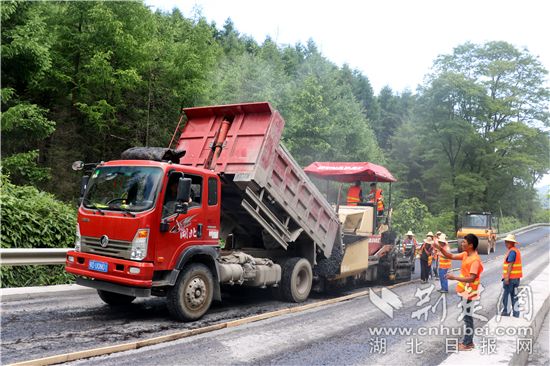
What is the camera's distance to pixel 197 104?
18734 millimetres

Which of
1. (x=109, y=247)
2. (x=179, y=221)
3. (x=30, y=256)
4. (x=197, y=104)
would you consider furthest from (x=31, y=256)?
(x=197, y=104)

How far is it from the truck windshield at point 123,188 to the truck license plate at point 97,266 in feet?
2.55

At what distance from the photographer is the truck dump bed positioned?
321 inches

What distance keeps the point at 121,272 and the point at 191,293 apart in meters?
1.11

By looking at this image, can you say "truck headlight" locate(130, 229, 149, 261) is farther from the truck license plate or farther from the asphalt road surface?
the asphalt road surface

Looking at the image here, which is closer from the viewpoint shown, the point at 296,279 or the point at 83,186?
the point at 83,186

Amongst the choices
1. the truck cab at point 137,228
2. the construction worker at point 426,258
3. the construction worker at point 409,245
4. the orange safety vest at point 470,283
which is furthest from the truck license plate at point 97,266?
the construction worker at point 426,258

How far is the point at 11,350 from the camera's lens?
510cm

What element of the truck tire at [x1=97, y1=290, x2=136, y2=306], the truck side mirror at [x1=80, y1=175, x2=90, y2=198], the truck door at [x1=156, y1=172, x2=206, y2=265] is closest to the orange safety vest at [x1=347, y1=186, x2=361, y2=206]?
the truck door at [x1=156, y1=172, x2=206, y2=265]

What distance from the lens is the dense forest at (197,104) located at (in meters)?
13.6

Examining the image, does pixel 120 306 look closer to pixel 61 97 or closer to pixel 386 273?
pixel 386 273

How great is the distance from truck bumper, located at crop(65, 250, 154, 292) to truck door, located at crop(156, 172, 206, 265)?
0.30 m

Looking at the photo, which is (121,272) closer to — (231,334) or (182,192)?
(182,192)

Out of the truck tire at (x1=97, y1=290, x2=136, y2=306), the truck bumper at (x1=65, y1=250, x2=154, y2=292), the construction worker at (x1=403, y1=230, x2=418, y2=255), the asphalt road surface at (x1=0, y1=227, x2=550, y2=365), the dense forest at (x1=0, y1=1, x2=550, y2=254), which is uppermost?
the dense forest at (x1=0, y1=1, x2=550, y2=254)
